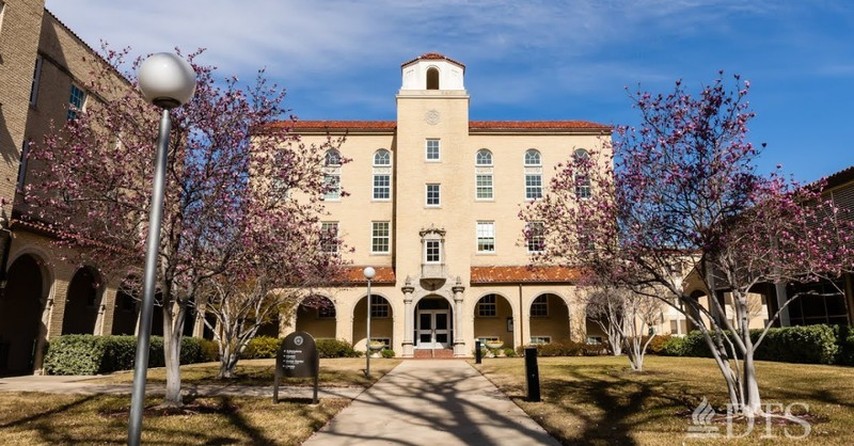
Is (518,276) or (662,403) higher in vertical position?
(518,276)

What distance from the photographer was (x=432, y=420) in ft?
30.6

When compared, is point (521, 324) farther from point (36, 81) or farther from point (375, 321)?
point (36, 81)

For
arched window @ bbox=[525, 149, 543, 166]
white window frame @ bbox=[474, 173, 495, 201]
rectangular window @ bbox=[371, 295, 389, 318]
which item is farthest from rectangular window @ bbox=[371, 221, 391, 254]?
arched window @ bbox=[525, 149, 543, 166]

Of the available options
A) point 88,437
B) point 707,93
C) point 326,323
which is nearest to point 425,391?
point 88,437

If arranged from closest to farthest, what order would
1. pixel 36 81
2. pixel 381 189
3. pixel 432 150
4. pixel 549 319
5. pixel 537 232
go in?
pixel 537 232, pixel 36 81, pixel 549 319, pixel 432 150, pixel 381 189

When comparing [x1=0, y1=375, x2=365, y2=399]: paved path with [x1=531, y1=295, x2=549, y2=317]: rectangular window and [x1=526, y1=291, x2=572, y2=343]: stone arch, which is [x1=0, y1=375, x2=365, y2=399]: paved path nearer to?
[x1=526, y1=291, x2=572, y2=343]: stone arch

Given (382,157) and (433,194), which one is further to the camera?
(382,157)

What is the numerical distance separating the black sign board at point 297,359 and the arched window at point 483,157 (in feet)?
84.9

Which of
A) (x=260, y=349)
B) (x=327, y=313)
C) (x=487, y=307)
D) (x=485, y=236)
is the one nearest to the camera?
(x=260, y=349)

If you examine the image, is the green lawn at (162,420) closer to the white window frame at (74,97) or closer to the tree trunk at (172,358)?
the tree trunk at (172,358)

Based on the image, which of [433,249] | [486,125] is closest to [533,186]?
[486,125]

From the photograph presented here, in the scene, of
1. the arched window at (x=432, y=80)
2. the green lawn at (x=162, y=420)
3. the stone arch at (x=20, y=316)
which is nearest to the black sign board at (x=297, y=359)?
the green lawn at (x=162, y=420)

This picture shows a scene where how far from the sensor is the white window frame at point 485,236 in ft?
113

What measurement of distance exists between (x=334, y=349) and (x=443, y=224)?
370 inches
